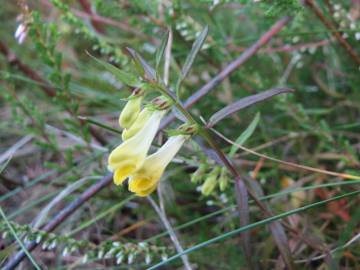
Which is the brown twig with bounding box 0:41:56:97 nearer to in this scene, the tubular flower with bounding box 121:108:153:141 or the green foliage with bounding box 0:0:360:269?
the green foliage with bounding box 0:0:360:269

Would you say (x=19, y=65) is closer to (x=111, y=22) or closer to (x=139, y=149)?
(x=111, y=22)

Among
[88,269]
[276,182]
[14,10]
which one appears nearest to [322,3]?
[276,182]

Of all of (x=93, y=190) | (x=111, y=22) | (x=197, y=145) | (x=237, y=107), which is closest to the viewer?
(x=237, y=107)

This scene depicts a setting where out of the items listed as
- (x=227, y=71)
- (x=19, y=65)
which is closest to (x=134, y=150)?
(x=227, y=71)

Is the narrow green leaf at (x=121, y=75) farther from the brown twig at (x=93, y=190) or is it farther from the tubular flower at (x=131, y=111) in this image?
the brown twig at (x=93, y=190)

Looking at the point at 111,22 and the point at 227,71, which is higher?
the point at 111,22

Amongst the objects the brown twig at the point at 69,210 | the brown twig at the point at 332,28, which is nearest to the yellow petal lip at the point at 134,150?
the brown twig at the point at 69,210


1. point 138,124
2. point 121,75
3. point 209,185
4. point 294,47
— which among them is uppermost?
point 121,75

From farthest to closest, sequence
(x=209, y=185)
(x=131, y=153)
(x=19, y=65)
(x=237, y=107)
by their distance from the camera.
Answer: (x=19, y=65) → (x=209, y=185) → (x=237, y=107) → (x=131, y=153)
